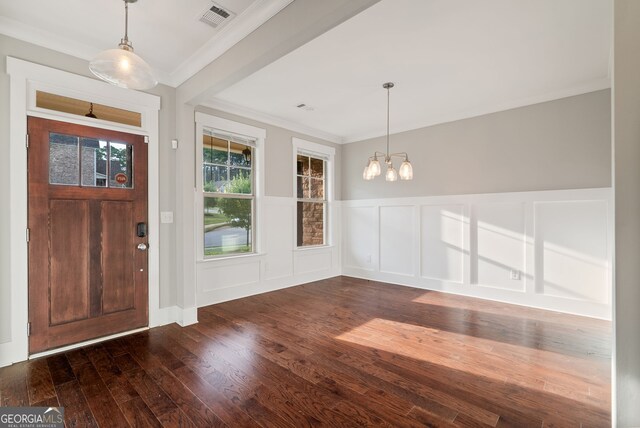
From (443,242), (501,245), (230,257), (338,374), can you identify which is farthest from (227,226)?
(501,245)

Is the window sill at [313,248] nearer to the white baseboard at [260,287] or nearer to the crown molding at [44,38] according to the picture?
the white baseboard at [260,287]

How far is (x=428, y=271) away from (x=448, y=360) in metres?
2.54

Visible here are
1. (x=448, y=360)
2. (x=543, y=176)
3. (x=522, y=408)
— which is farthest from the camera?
(x=543, y=176)

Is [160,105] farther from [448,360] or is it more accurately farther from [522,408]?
[522,408]

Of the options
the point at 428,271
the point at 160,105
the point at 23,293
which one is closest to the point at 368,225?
the point at 428,271

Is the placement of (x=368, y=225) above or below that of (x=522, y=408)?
above

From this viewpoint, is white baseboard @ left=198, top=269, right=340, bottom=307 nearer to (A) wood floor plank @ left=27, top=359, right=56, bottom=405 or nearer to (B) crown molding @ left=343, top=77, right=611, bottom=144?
(A) wood floor plank @ left=27, top=359, right=56, bottom=405

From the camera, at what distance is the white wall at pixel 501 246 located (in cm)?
365

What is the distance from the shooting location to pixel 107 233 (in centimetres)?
301

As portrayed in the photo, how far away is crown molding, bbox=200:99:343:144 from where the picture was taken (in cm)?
424

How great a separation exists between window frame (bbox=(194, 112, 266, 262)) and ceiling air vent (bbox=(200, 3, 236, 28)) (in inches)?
66.4

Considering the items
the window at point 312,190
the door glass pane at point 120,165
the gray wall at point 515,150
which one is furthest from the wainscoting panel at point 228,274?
the gray wall at point 515,150

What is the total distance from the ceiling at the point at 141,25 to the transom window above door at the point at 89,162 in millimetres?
836

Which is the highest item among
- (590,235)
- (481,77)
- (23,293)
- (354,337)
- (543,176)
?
(481,77)
